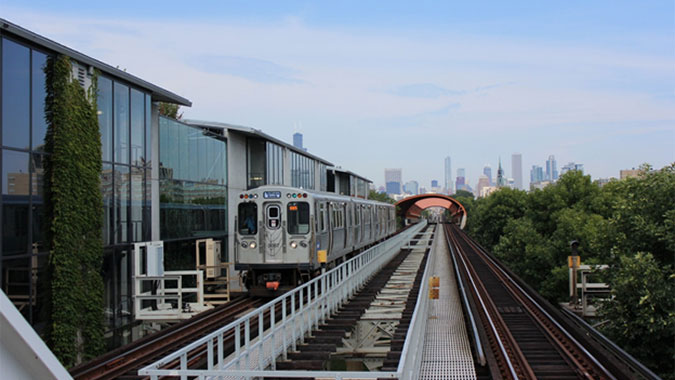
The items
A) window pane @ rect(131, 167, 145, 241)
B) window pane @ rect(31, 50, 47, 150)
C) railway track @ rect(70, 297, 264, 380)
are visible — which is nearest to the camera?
railway track @ rect(70, 297, 264, 380)

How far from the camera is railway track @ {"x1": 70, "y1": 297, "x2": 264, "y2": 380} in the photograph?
920 cm

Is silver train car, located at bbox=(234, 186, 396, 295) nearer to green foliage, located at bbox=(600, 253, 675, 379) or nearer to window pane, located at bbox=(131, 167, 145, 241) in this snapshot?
window pane, located at bbox=(131, 167, 145, 241)

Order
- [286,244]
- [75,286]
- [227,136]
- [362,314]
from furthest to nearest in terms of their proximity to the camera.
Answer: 1. [227,136]
2. [286,244]
3. [362,314]
4. [75,286]

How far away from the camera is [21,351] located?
182cm

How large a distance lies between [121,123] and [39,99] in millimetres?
2981

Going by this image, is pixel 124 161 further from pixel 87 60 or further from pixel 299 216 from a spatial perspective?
pixel 299 216

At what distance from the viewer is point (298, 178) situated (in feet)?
102

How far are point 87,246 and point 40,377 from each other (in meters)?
11.5

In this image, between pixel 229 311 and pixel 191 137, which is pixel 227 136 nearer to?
pixel 191 137

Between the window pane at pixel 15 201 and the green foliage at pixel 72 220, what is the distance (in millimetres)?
683

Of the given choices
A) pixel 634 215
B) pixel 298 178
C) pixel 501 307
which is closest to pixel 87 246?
pixel 501 307

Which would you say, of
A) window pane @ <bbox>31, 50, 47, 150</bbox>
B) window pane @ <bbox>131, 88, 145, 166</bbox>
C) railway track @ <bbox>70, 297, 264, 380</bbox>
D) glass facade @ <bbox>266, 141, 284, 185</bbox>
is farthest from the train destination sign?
glass facade @ <bbox>266, 141, 284, 185</bbox>

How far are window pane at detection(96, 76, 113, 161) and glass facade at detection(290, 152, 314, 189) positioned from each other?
1550cm

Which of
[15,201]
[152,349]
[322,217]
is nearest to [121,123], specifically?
[15,201]
